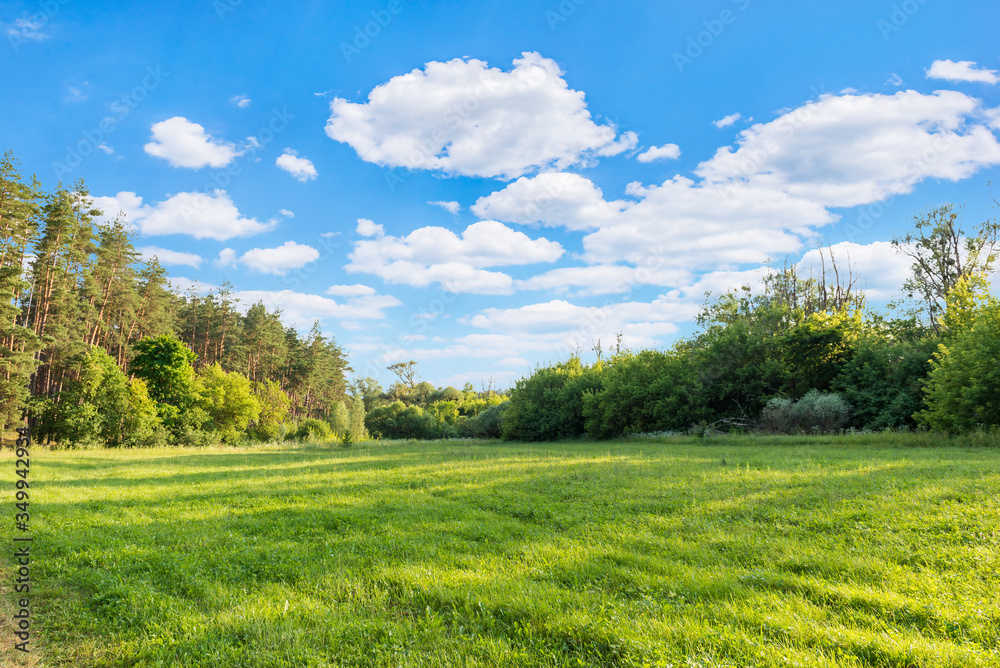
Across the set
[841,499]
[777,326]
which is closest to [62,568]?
[841,499]

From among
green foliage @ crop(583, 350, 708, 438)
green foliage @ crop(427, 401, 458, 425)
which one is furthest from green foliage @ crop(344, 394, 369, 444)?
green foliage @ crop(583, 350, 708, 438)

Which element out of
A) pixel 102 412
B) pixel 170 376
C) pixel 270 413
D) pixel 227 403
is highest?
pixel 170 376

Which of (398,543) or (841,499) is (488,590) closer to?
(398,543)

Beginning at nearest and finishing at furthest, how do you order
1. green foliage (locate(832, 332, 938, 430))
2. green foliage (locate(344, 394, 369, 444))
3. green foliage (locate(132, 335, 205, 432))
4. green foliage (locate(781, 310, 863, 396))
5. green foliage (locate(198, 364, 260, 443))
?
1. green foliage (locate(832, 332, 938, 430))
2. green foliage (locate(781, 310, 863, 396))
3. green foliage (locate(132, 335, 205, 432))
4. green foliage (locate(198, 364, 260, 443))
5. green foliage (locate(344, 394, 369, 444))

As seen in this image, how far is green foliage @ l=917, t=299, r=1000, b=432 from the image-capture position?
20.7m

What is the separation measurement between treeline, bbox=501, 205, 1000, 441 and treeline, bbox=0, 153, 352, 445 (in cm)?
2875

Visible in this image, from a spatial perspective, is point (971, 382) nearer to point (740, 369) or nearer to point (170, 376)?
point (740, 369)

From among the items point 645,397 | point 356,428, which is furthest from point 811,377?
point 356,428

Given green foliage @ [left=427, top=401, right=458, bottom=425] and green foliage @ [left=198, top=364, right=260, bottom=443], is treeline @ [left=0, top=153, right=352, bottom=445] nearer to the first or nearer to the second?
green foliage @ [left=198, top=364, right=260, bottom=443]

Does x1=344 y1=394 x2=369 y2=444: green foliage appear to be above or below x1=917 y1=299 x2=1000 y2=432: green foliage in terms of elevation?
below

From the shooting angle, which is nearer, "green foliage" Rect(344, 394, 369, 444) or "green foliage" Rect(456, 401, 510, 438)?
"green foliage" Rect(344, 394, 369, 444)

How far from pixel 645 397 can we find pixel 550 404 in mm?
11169

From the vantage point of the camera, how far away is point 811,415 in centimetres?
2930

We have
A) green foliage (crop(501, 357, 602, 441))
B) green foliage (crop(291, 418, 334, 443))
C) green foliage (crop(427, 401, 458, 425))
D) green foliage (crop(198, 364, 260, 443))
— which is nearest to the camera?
green foliage (crop(501, 357, 602, 441))
